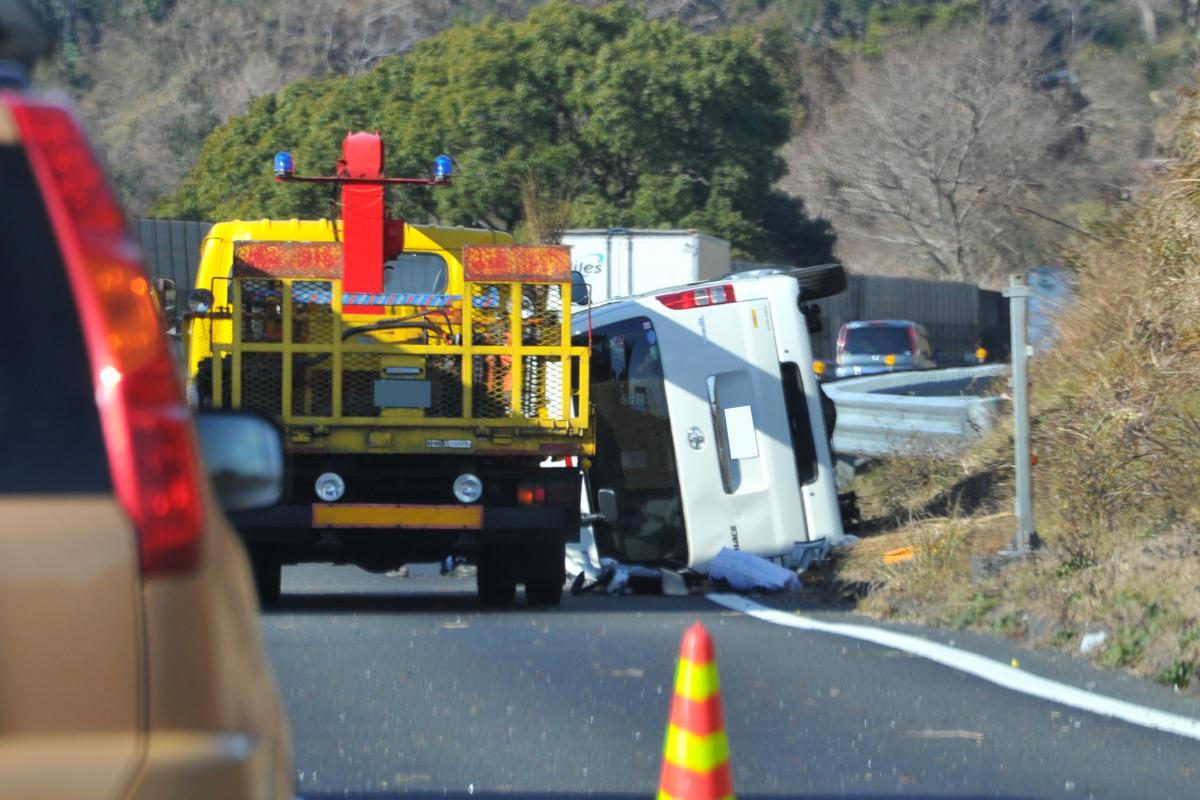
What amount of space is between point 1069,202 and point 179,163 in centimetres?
3201

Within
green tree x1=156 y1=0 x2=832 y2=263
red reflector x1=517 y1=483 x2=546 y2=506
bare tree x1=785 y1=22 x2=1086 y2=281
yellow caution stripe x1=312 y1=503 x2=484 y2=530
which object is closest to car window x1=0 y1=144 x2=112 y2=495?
yellow caution stripe x1=312 y1=503 x2=484 y2=530

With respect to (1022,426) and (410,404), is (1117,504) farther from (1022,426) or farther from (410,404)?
(410,404)

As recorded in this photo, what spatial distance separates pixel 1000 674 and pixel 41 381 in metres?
6.67

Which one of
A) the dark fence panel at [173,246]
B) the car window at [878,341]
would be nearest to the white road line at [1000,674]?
the dark fence panel at [173,246]

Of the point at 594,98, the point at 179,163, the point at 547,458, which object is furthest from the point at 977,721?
the point at 179,163

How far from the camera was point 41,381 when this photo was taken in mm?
2418

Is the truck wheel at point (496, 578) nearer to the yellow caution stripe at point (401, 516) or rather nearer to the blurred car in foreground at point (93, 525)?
the yellow caution stripe at point (401, 516)

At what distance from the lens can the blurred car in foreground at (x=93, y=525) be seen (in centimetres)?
235

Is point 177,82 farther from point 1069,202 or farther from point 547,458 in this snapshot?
point 547,458

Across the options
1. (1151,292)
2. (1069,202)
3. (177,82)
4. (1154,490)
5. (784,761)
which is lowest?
(784,761)

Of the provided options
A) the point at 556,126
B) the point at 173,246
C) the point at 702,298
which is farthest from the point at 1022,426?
the point at 556,126

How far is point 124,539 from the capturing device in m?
2.41

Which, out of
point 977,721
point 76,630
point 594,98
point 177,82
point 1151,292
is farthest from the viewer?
point 177,82

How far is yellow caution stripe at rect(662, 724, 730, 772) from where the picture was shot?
447 cm
